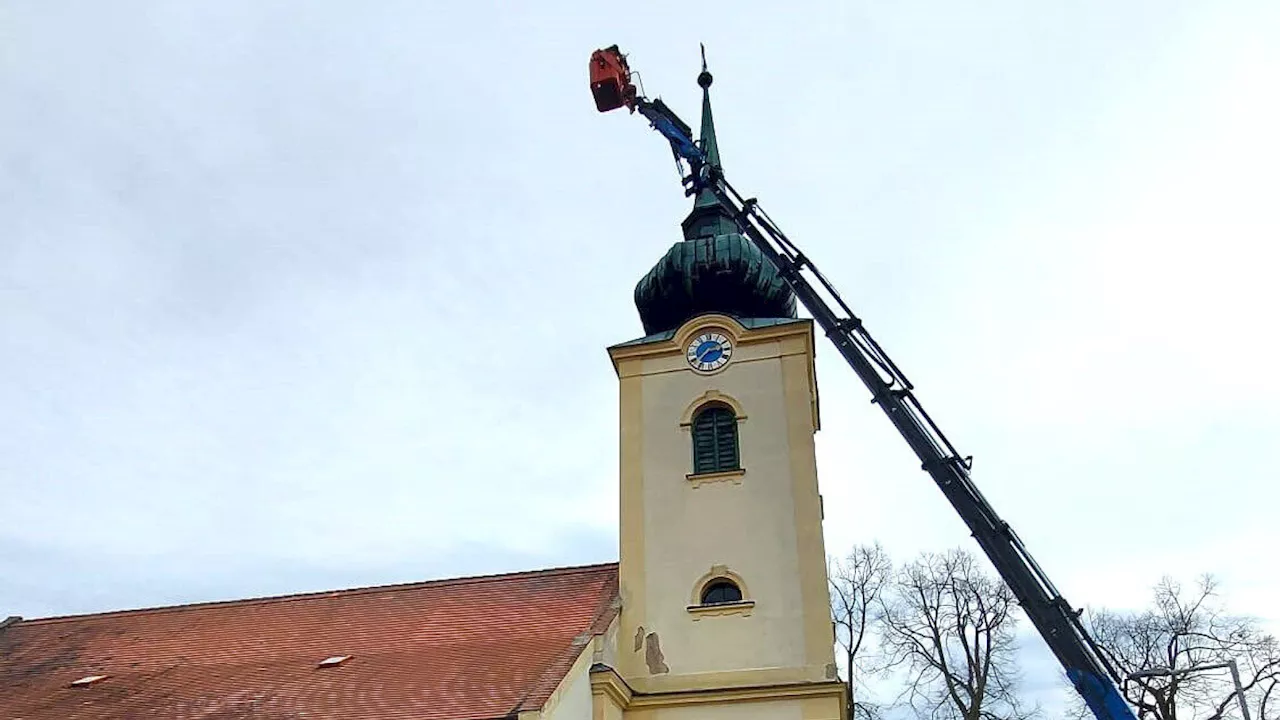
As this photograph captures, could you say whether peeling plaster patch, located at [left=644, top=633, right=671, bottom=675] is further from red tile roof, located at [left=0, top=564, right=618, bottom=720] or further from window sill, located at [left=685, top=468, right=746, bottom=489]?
window sill, located at [left=685, top=468, right=746, bottom=489]

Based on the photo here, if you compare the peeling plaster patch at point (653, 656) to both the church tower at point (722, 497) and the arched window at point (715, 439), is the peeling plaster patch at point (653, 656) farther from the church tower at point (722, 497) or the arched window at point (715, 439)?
the arched window at point (715, 439)

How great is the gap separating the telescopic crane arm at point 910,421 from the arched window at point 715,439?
2.38m

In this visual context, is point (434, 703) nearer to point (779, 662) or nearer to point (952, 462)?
point (779, 662)

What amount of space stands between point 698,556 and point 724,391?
9.53 feet

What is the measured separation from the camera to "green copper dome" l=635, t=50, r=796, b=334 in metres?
19.5

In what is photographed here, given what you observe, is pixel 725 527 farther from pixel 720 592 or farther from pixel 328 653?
pixel 328 653

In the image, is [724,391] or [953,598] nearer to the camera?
[724,391]

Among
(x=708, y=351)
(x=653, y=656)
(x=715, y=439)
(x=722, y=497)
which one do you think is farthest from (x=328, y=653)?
(x=708, y=351)

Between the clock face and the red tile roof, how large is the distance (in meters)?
3.83

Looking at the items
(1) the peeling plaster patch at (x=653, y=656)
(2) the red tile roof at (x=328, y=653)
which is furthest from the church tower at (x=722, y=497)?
(2) the red tile roof at (x=328, y=653)

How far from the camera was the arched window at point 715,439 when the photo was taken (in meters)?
18.2

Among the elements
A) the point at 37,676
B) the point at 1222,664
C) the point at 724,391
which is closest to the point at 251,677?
the point at 37,676

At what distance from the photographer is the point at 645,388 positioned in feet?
63.1

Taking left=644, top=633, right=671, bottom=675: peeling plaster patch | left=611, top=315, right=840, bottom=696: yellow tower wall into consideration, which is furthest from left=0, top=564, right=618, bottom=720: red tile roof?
left=611, top=315, right=840, bottom=696: yellow tower wall
